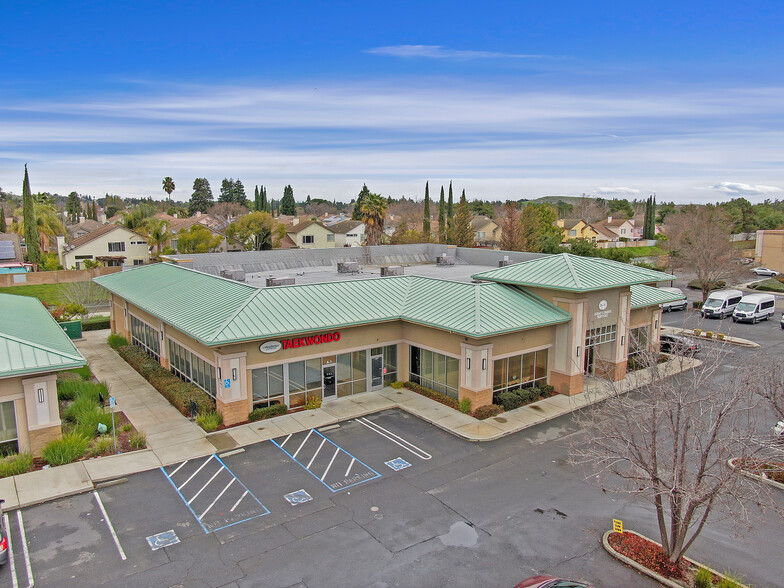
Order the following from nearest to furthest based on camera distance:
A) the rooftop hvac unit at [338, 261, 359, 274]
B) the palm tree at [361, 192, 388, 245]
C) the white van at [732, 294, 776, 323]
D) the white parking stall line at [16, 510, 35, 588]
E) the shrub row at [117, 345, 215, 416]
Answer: the white parking stall line at [16, 510, 35, 588] < the shrub row at [117, 345, 215, 416] < the rooftop hvac unit at [338, 261, 359, 274] < the white van at [732, 294, 776, 323] < the palm tree at [361, 192, 388, 245]

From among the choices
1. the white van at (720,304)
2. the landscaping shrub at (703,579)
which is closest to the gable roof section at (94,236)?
the white van at (720,304)

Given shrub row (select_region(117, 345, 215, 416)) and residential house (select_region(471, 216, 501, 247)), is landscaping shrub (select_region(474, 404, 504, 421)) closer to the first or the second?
shrub row (select_region(117, 345, 215, 416))

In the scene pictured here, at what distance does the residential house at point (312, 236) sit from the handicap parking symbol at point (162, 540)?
72849mm

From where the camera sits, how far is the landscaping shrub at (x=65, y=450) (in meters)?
20.0

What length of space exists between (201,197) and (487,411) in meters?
151

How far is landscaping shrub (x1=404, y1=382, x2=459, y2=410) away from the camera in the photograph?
25.9 metres

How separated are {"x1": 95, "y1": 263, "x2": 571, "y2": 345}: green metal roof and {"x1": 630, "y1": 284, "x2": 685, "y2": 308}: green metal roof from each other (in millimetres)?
8051

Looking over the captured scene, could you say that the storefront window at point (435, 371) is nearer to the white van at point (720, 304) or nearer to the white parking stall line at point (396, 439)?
the white parking stall line at point (396, 439)

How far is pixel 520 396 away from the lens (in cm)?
2623

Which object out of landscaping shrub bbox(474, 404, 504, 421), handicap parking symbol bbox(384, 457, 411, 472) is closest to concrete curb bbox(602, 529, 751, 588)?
handicap parking symbol bbox(384, 457, 411, 472)

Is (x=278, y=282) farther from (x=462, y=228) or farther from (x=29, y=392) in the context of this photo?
(x=462, y=228)

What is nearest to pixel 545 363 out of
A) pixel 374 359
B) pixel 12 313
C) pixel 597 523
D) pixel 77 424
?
pixel 374 359

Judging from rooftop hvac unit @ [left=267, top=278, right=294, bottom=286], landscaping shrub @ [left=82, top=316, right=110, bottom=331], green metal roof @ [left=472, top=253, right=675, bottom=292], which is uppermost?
green metal roof @ [left=472, top=253, right=675, bottom=292]

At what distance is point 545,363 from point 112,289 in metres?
29.0
